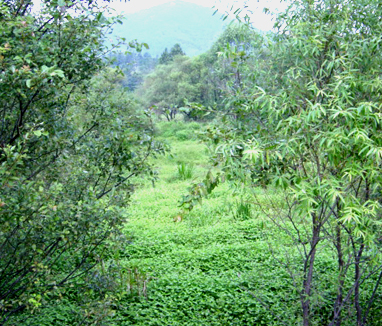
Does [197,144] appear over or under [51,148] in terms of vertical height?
under

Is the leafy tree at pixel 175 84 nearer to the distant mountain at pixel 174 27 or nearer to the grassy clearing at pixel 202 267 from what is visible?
the grassy clearing at pixel 202 267

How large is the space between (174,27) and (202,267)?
136923 mm

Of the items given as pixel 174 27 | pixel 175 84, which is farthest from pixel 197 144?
pixel 174 27

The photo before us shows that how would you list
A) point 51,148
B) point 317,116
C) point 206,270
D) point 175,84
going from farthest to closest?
point 175,84 < point 206,270 < point 51,148 < point 317,116

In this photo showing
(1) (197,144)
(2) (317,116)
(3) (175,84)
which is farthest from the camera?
(3) (175,84)

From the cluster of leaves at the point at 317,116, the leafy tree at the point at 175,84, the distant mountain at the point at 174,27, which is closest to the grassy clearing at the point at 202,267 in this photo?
the cluster of leaves at the point at 317,116

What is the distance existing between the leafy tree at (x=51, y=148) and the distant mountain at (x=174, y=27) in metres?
111

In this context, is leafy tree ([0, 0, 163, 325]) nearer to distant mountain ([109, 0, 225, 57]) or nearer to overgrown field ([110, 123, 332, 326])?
overgrown field ([110, 123, 332, 326])

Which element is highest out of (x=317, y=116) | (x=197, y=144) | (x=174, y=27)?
(x=174, y=27)

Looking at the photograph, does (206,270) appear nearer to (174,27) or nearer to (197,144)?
(197,144)

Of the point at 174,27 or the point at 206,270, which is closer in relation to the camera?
the point at 206,270

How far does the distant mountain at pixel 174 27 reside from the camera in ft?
387

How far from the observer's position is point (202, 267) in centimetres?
597

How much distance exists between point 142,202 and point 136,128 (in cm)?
657
